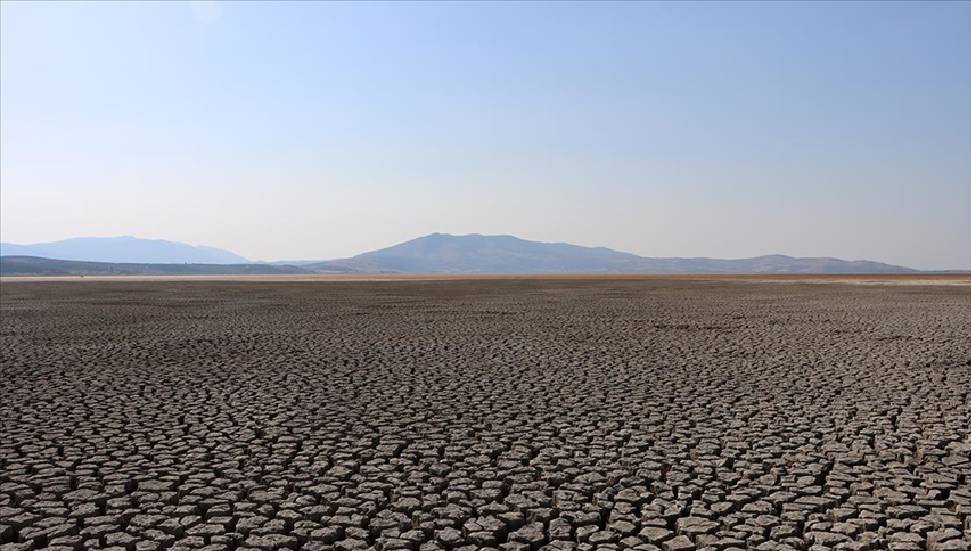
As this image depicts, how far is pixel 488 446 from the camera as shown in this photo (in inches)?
245

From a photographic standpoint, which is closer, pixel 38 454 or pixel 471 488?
pixel 471 488

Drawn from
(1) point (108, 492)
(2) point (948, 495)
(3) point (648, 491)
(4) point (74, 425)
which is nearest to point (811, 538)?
(3) point (648, 491)

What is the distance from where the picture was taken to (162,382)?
9.43m

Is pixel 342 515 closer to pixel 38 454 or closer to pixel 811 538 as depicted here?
pixel 811 538

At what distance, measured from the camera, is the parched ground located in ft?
14.1

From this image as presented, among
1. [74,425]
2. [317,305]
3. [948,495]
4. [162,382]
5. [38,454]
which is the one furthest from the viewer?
[317,305]

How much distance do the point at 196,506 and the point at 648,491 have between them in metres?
2.92

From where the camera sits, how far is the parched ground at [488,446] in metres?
4.30

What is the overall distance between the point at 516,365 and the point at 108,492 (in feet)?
21.6

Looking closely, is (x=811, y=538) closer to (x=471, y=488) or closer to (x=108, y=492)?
(x=471, y=488)

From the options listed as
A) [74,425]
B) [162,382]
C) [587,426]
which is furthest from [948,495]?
[162,382]

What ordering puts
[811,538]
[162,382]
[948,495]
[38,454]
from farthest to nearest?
[162,382], [38,454], [948,495], [811,538]

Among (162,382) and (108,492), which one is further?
(162,382)

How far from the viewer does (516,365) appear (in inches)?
427
